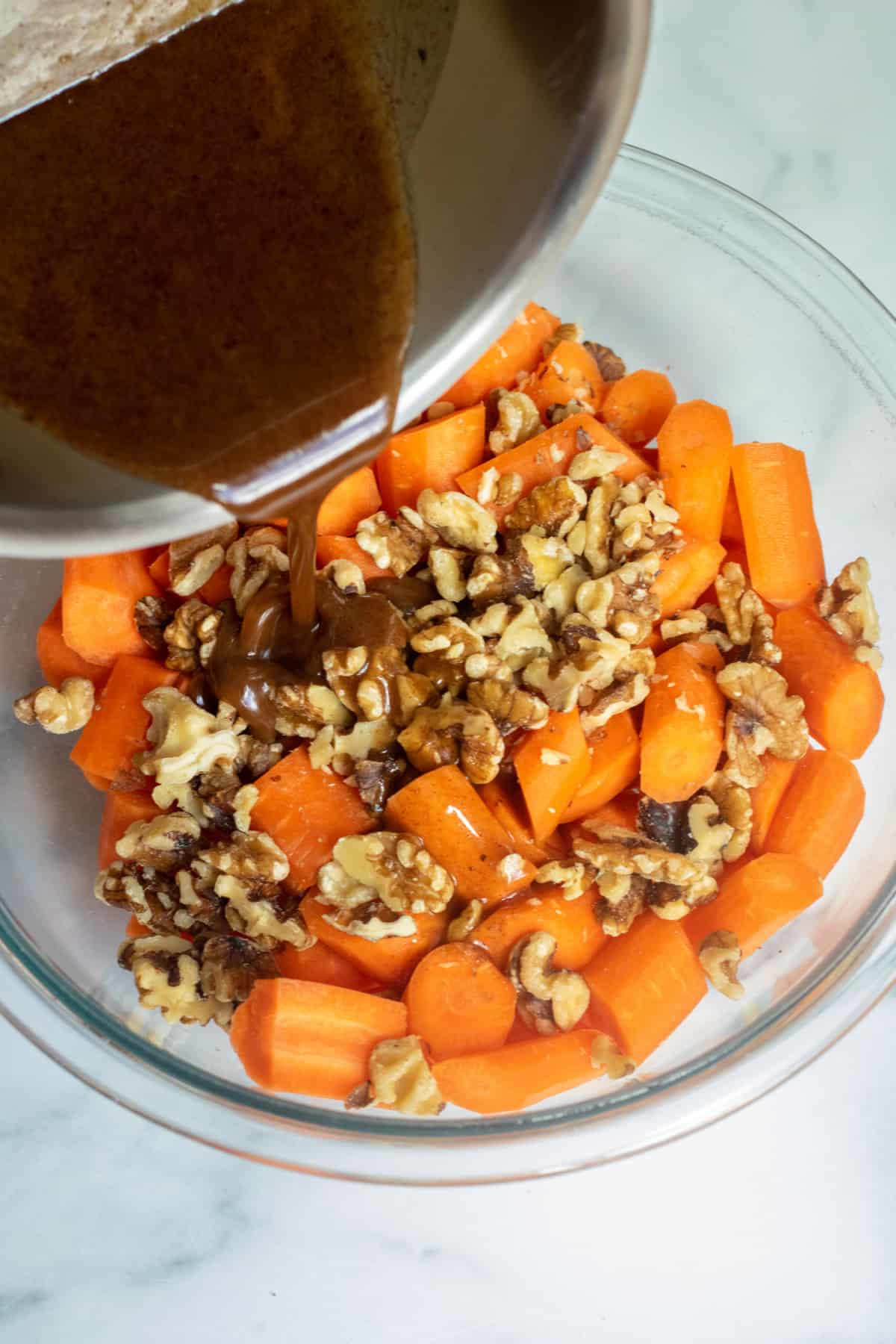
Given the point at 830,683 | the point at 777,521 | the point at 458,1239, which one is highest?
the point at 777,521

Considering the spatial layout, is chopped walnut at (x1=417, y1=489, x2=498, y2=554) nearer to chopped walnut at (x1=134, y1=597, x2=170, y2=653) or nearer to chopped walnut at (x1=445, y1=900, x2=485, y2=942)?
chopped walnut at (x1=134, y1=597, x2=170, y2=653)

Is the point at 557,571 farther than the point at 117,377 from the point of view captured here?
Yes

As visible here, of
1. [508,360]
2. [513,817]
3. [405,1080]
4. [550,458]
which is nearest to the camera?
[405,1080]

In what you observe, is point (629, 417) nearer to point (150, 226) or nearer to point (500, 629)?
point (500, 629)

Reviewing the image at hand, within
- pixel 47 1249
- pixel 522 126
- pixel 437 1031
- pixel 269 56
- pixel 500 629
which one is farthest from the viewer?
pixel 47 1249

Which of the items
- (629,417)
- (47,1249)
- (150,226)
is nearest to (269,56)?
(150,226)

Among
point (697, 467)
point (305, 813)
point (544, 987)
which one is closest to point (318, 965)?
point (305, 813)

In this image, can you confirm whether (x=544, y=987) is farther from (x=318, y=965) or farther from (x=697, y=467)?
(x=697, y=467)

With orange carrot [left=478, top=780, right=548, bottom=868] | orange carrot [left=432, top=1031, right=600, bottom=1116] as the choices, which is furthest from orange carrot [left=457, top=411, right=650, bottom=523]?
orange carrot [left=432, top=1031, right=600, bottom=1116]
